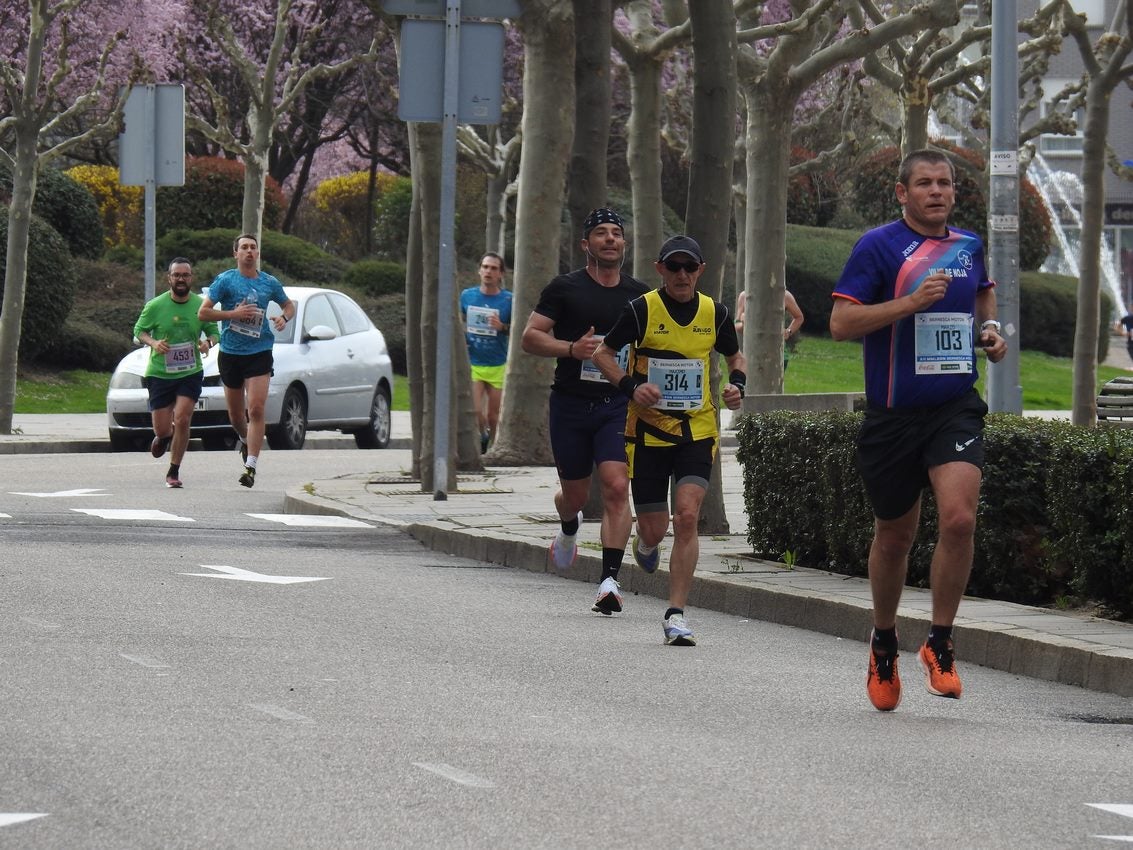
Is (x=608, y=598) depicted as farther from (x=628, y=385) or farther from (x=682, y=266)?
(x=682, y=266)

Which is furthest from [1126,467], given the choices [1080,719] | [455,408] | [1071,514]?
[455,408]

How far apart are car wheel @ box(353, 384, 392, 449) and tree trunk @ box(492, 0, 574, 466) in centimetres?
427

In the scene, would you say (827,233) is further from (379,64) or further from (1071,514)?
(1071,514)

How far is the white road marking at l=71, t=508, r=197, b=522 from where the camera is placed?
14742 millimetres

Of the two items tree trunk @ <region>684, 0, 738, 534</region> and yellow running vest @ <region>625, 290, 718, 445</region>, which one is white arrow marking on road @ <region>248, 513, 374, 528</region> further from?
yellow running vest @ <region>625, 290, 718, 445</region>

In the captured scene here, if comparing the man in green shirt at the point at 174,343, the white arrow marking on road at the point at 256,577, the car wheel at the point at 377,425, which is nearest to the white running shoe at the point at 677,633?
the white arrow marking on road at the point at 256,577

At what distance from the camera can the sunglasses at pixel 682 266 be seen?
9.68 metres

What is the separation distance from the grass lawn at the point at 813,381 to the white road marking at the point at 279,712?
2195 centimetres

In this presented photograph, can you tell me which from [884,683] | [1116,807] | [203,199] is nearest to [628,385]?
[884,683]

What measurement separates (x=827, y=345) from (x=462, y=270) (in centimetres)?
729

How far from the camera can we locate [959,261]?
306 inches

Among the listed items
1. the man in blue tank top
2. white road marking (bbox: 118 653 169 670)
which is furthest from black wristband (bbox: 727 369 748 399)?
white road marking (bbox: 118 653 169 670)

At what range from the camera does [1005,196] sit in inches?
563

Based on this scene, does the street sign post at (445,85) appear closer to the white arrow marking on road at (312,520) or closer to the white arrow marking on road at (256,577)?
the white arrow marking on road at (312,520)
